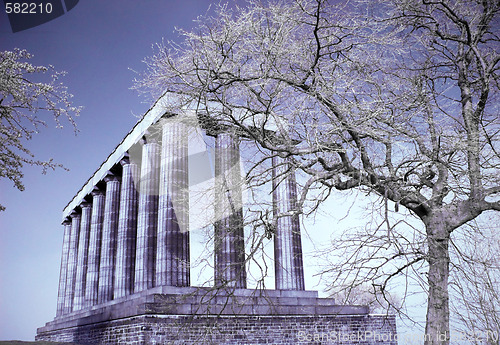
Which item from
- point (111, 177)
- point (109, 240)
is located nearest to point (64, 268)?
point (111, 177)

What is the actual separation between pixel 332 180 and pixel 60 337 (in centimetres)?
2741

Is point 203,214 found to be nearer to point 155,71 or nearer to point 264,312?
point 155,71

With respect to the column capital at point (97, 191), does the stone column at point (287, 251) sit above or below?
below

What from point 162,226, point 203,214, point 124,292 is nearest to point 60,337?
point 124,292

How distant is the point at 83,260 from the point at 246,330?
22.7 metres

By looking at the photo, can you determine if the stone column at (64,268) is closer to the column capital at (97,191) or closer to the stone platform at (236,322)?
the column capital at (97,191)

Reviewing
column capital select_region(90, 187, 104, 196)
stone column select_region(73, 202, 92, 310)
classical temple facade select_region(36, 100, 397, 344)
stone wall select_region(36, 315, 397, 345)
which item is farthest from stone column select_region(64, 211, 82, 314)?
stone wall select_region(36, 315, 397, 345)

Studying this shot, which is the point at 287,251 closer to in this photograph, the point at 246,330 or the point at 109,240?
the point at 246,330

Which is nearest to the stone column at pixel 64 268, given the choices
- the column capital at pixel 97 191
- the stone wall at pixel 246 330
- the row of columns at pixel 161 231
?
the row of columns at pixel 161 231

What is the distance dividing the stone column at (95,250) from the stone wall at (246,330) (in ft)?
27.8

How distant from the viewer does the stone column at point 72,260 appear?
1505 inches

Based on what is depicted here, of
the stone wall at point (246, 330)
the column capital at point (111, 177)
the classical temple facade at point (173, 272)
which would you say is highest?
the column capital at point (111, 177)

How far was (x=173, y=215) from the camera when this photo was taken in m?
21.7

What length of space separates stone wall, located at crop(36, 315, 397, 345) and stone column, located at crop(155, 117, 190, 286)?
11.3 ft
